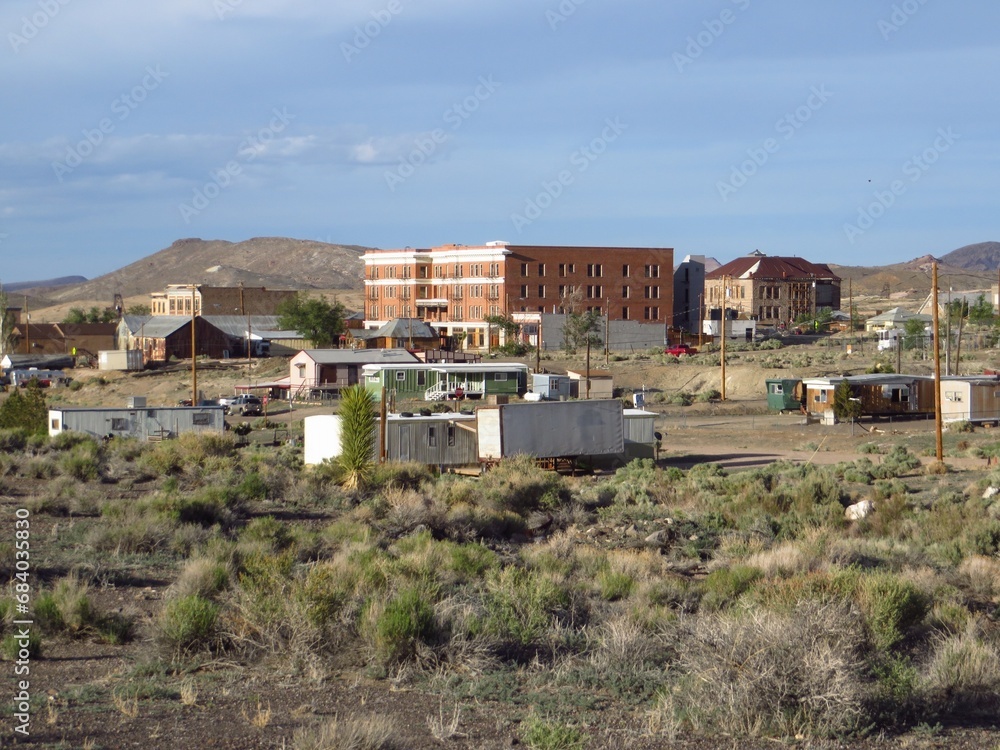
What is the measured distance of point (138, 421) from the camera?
38.6 metres

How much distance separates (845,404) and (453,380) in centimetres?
1985

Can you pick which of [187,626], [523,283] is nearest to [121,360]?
[523,283]

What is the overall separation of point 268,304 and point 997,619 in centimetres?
11657

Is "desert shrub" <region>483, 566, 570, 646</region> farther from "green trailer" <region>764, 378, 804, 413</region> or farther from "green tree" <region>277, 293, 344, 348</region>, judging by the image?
"green tree" <region>277, 293, 344, 348</region>

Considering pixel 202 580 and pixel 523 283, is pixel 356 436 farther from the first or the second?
pixel 523 283

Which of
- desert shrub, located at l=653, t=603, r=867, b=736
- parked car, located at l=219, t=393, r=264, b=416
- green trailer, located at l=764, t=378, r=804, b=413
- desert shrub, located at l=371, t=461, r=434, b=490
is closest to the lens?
desert shrub, located at l=653, t=603, r=867, b=736

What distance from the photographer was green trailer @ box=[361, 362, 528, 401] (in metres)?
56.3

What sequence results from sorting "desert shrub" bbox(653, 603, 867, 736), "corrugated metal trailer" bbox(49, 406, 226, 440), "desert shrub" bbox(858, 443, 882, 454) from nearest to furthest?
1. "desert shrub" bbox(653, 603, 867, 736)
2. "desert shrub" bbox(858, 443, 882, 454)
3. "corrugated metal trailer" bbox(49, 406, 226, 440)

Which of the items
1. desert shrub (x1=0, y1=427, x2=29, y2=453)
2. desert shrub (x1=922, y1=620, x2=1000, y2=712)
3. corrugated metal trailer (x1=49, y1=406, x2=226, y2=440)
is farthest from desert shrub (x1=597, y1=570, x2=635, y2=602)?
Result: corrugated metal trailer (x1=49, y1=406, x2=226, y2=440)

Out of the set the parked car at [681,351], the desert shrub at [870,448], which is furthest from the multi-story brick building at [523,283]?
the desert shrub at [870,448]

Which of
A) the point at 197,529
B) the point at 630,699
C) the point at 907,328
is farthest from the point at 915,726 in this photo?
the point at 907,328

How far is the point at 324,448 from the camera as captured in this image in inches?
1193

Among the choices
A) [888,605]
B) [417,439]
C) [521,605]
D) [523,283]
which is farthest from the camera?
[523,283]

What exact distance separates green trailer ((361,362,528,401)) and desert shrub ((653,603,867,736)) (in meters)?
46.2
